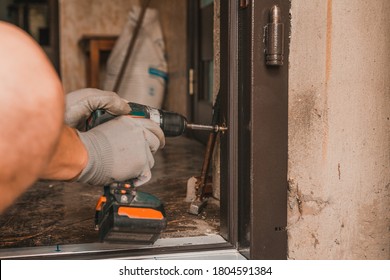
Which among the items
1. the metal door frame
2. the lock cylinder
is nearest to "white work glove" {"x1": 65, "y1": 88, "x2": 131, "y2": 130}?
the metal door frame

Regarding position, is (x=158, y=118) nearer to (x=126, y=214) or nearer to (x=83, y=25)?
(x=126, y=214)

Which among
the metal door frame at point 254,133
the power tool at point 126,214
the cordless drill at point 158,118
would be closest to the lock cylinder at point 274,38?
the metal door frame at point 254,133

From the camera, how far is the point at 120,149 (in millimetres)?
1309

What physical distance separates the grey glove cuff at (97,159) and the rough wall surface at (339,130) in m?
0.50

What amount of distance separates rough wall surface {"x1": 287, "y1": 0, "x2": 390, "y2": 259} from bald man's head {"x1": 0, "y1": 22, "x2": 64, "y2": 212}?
0.77 meters

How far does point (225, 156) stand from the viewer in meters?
1.51

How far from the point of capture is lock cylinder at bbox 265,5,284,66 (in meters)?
1.33

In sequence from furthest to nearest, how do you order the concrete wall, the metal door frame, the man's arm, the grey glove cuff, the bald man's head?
the concrete wall < the metal door frame < the grey glove cuff < the man's arm < the bald man's head

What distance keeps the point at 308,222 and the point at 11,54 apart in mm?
969

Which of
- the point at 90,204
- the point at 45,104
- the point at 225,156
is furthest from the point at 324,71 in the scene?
the point at 90,204

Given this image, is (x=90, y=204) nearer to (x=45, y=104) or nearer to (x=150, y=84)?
(x=45, y=104)

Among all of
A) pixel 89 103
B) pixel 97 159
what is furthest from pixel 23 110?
pixel 89 103

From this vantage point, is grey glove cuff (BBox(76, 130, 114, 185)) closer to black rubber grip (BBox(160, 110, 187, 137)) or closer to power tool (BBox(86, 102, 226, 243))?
power tool (BBox(86, 102, 226, 243))

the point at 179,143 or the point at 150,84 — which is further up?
the point at 150,84
